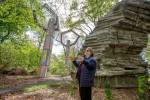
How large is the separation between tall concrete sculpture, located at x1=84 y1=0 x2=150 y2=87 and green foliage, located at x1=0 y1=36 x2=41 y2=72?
10732mm

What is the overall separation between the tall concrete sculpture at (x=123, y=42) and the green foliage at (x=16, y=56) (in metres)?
10.7

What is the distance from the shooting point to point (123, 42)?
1296cm

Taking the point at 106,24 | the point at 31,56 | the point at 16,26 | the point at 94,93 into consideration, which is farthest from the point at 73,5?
the point at 94,93

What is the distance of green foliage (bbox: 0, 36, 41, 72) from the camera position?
23625 millimetres

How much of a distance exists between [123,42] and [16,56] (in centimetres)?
1535

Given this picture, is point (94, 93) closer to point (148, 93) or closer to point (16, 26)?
point (148, 93)

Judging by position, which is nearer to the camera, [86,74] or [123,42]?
[86,74]

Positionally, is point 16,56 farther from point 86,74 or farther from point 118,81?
point 86,74

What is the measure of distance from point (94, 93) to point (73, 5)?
19448mm

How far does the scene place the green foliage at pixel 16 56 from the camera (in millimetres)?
23625

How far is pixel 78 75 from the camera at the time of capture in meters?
9.12

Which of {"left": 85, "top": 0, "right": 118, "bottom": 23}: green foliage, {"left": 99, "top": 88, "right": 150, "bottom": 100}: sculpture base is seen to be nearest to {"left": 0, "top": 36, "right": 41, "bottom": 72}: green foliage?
{"left": 85, "top": 0, "right": 118, "bottom": 23}: green foliage

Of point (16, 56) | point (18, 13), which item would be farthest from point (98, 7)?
point (18, 13)

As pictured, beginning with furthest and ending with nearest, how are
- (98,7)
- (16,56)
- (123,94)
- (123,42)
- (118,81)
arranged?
(98,7), (16,56), (123,42), (118,81), (123,94)
